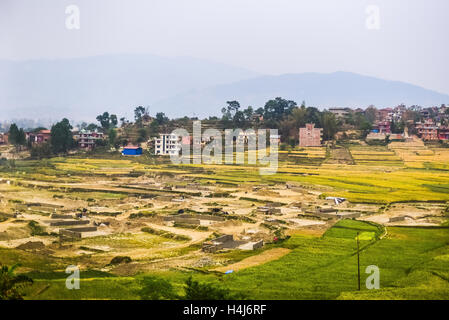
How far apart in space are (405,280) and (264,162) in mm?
27425

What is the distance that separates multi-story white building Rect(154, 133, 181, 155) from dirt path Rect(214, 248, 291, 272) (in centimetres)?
2966

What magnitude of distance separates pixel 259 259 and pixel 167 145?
30940 millimetres

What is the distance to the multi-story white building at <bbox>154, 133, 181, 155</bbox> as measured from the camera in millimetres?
44250

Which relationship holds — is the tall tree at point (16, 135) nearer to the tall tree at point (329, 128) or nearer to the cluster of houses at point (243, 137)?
the cluster of houses at point (243, 137)

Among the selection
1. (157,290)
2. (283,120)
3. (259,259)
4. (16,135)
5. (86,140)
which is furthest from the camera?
(283,120)

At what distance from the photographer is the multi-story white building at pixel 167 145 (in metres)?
44.2

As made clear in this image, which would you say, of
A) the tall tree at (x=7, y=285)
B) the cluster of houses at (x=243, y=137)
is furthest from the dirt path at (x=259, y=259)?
the cluster of houses at (x=243, y=137)

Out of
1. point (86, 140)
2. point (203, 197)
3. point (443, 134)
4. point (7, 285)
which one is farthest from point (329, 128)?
point (7, 285)

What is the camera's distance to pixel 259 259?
1420 centimetres

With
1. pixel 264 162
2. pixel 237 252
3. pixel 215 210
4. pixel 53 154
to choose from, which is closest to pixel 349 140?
pixel 264 162

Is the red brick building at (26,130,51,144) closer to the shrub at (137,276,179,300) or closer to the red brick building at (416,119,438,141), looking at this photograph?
the red brick building at (416,119,438,141)

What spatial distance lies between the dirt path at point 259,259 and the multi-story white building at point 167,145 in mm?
29662

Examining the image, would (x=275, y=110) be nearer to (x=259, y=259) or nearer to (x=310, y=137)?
(x=310, y=137)

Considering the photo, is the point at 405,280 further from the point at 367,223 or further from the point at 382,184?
the point at 382,184
